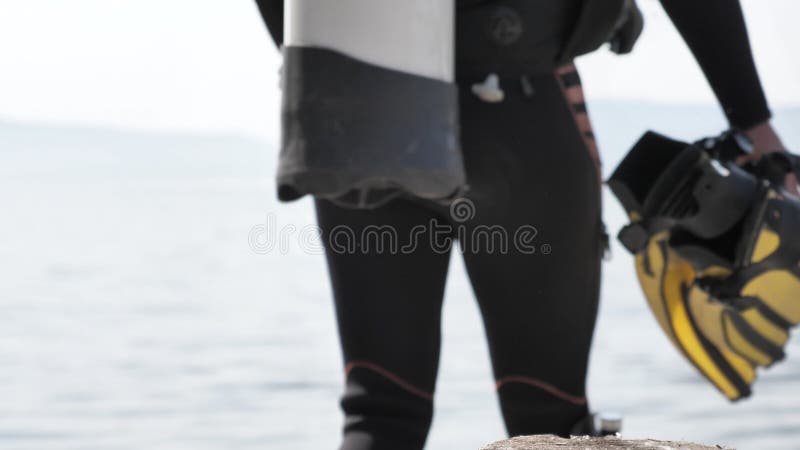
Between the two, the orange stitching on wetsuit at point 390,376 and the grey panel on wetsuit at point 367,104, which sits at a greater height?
the grey panel on wetsuit at point 367,104

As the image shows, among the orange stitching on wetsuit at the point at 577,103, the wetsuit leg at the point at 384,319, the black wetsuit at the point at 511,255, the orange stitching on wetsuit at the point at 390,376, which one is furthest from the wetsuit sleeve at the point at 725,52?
the orange stitching on wetsuit at the point at 390,376

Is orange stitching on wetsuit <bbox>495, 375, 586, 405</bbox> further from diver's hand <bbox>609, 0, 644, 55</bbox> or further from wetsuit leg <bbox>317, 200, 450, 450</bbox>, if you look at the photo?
diver's hand <bbox>609, 0, 644, 55</bbox>

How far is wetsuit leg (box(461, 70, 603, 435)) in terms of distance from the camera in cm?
161

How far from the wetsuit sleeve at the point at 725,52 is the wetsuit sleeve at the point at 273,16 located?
52 centimetres

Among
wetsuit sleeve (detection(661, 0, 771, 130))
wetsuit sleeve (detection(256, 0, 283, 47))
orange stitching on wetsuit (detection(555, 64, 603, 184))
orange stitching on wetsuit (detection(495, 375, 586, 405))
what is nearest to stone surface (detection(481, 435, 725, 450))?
orange stitching on wetsuit (detection(495, 375, 586, 405))

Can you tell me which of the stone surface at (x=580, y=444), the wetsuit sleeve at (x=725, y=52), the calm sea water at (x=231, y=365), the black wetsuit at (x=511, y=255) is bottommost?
the calm sea water at (x=231, y=365)

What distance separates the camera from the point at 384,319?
1.68 m

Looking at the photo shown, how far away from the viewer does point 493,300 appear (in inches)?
65.7

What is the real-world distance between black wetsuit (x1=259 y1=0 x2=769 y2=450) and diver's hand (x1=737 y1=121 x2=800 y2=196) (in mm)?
37

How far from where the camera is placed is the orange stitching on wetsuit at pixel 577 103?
5.41 feet

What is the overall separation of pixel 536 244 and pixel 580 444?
0.27 meters

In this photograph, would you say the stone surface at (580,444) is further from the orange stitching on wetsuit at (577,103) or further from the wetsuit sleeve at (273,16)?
the wetsuit sleeve at (273,16)

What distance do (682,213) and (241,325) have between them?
3.61 metres

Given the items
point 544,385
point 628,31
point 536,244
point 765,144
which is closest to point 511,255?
point 536,244
